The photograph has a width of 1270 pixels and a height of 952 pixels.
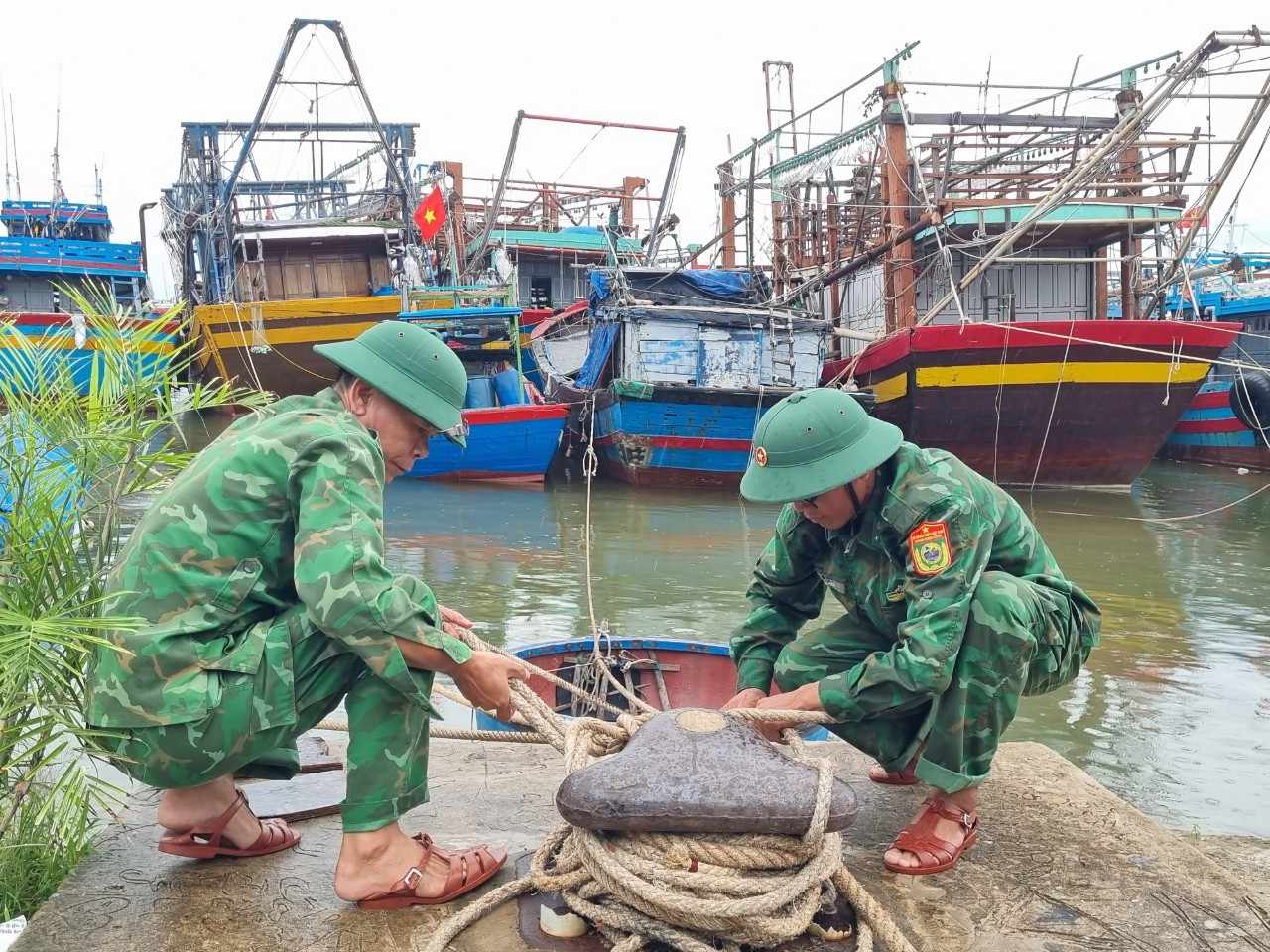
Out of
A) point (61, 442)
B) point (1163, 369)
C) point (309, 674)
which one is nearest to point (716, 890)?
point (309, 674)

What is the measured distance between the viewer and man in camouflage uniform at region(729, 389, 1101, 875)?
7.61 feet

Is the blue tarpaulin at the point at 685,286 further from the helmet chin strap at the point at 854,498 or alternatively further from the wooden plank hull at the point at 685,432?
the helmet chin strap at the point at 854,498

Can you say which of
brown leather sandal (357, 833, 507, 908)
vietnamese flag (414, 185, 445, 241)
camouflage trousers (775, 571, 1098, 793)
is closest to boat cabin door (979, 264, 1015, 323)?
vietnamese flag (414, 185, 445, 241)

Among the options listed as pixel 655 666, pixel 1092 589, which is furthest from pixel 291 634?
pixel 1092 589

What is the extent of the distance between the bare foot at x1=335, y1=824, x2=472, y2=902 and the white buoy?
25 centimetres

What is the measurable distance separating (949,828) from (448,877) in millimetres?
1127

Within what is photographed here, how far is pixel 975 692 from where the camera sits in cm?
234

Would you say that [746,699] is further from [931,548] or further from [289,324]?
[289,324]

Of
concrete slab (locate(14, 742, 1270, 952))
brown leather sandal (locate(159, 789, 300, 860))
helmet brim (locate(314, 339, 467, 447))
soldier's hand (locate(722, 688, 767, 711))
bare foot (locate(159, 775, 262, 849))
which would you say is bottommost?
concrete slab (locate(14, 742, 1270, 952))

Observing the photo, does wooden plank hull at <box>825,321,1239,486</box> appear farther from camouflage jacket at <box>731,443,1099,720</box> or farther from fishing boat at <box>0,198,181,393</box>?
camouflage jacket at <box>731,443,1099,720</box>

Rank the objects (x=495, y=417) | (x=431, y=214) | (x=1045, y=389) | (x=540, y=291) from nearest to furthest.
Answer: (x=1045, y=389) → (x=495, y=417) → (x=431, y=214) → (x=540, y=291)

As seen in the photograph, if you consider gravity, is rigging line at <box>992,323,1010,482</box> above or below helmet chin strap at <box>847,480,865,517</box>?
below

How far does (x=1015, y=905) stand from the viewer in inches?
87.2

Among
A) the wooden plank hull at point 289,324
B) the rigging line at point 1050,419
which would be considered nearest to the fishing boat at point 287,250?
the wooden plank hull at point 289,324
